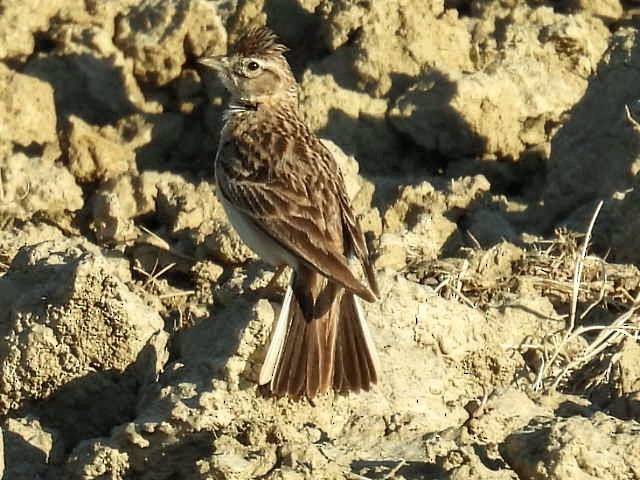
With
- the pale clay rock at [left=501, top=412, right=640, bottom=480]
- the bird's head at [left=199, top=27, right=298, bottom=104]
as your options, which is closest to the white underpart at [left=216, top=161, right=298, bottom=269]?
the bird's head at [left=199, top=27, right=298, bottom=104]

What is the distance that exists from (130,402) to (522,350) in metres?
1.70

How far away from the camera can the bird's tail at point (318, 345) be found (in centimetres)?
612

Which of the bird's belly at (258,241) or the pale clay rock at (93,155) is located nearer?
the bird's belly at (258,241)

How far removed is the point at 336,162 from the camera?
8305mm

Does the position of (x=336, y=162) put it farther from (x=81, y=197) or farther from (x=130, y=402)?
(x=130, y=402)

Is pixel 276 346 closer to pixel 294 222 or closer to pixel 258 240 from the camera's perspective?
pixel 294 222

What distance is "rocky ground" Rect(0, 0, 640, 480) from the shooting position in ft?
19.5

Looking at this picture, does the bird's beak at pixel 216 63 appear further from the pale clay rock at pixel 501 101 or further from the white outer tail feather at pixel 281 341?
the white outer tail feather at pixel 281 341

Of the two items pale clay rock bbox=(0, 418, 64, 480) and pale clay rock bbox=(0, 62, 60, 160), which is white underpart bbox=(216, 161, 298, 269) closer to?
pale clay rock bbox=(0, 418, 64, 480)

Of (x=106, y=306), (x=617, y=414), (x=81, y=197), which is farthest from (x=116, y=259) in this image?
(x=617, y=414)

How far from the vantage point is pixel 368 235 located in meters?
8.40

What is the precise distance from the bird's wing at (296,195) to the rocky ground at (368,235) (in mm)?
241

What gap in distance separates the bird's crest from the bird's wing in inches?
24.0

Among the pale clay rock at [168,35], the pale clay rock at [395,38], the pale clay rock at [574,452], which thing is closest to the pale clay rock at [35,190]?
the pale clay rock at [168,35]
